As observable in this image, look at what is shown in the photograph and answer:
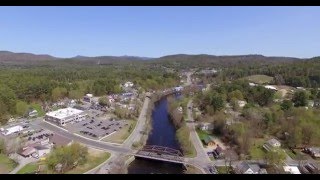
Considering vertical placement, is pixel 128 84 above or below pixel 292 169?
below

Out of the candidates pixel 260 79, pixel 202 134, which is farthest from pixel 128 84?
pixel 202 134

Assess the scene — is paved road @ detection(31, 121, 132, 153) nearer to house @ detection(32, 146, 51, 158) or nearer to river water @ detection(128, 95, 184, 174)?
river water @ detection(128, 95, 184, 174)

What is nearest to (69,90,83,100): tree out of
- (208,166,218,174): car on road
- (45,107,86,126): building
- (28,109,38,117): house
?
(28,109,38,117): house

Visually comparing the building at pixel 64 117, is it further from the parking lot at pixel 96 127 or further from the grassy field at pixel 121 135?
the grassy field at pixel 121 135

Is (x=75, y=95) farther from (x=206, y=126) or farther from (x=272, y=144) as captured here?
(x=272, y=144)

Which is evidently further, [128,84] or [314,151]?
[128,84]
